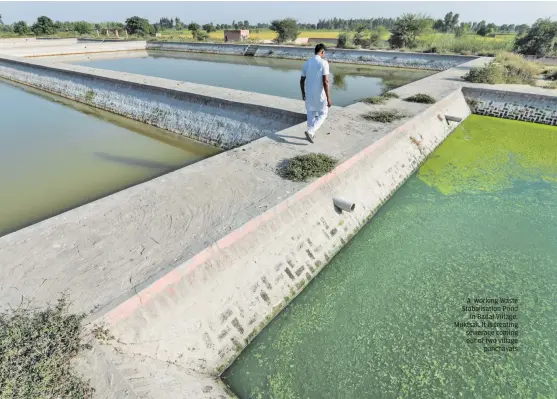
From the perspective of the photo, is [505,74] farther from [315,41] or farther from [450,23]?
[450,23]

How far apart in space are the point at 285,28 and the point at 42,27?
138 feet

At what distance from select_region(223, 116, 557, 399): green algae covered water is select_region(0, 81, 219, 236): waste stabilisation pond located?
5690 mm

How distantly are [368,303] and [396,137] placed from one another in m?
5.33

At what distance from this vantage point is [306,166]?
602 cm

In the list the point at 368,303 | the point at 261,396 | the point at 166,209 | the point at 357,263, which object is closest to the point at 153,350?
the point at 261,396

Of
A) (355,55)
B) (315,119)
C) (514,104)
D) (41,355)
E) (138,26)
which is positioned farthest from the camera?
(138,26)

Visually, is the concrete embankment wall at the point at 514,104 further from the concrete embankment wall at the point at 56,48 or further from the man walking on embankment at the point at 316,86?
the concrete embankment wall at the point at 56,48

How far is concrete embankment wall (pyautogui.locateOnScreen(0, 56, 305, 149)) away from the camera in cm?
1013

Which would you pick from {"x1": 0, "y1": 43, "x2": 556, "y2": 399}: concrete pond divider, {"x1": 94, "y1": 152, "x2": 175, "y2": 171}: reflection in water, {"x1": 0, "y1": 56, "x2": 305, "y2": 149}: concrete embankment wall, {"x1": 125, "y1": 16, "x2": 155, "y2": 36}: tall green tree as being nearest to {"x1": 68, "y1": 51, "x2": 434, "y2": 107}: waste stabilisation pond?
{"x1": 0, "y1": 56, "x2": 305, "y2": 149}: concrete embankment wall

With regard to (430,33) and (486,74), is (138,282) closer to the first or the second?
(486,74)

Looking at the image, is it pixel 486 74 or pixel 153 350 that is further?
pixel 486 74

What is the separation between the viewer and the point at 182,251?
4035mm

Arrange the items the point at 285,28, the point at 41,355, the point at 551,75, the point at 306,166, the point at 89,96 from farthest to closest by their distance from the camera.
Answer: the point at 285,28 < the point at 551,75 < the point at 89,96 < the point at 306,166 < the point at 41,355

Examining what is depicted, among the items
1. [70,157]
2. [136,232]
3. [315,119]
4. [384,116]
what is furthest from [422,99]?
[70,157]
